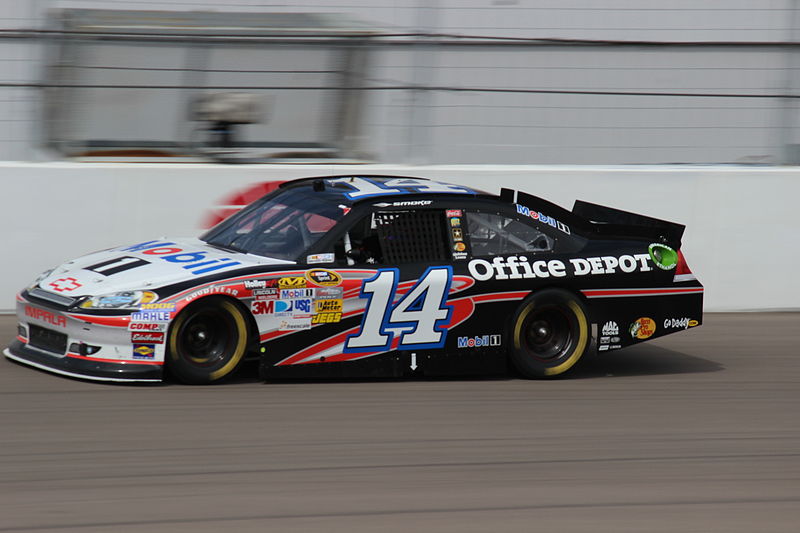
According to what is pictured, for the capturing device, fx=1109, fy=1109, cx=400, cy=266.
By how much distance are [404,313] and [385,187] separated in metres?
1.05

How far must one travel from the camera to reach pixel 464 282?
24.7 ft

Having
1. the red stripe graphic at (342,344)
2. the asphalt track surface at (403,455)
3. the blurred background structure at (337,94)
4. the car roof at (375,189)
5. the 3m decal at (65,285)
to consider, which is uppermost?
the blurred background structure at (337,94)

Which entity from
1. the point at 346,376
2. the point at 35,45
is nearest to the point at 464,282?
the point at 346,376

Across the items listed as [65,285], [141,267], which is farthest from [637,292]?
[65,285]

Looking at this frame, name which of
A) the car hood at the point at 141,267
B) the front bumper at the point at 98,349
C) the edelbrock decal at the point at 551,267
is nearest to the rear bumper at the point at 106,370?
the front bumper at the point at 98,349

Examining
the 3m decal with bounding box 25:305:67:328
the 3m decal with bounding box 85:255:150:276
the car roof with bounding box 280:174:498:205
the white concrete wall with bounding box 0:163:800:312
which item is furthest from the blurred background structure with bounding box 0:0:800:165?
the 3m decal with bounding box 25:305:67:328

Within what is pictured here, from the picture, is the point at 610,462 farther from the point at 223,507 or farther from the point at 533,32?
the point at 533,32

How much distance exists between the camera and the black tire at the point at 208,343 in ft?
22.7

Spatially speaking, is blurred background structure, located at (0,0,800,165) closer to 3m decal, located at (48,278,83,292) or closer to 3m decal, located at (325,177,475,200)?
3m decal, located at (325,177,475,200)

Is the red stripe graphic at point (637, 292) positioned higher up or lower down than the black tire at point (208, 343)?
higher up

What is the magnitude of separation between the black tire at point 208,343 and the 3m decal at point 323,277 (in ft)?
1.66

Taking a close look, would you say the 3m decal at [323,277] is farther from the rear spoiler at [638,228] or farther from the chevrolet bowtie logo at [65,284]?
the rear spoiler at [638,228]

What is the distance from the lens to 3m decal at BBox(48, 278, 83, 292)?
7035 mm

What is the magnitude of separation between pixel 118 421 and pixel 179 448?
61 cm
